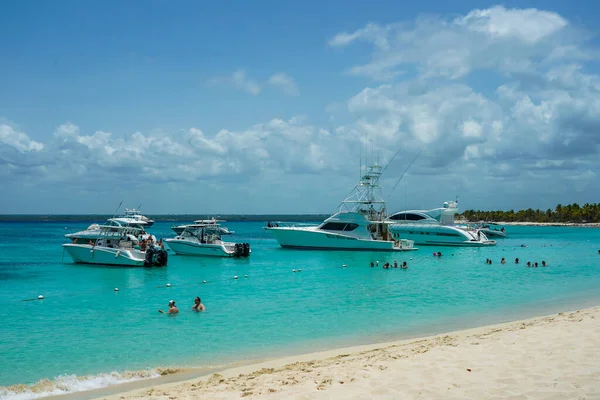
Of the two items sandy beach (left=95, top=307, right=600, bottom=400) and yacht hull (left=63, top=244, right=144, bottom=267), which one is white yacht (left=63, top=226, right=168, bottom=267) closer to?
yacht hull (left=63, top=244, right=144, bottom=267)

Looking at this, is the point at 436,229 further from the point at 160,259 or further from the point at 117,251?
the point at 117,251

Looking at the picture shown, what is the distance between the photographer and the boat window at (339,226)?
54.0 meters

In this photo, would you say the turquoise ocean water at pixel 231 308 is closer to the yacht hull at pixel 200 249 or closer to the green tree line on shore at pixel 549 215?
the yacht hull at pixel 200 249

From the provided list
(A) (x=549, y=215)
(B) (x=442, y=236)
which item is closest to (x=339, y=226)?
(B) (x=442, y=236)

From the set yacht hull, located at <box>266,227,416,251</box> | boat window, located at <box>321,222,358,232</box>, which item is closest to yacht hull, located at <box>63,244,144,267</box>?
yacht hull, located at <box>266,227,416,251</box>

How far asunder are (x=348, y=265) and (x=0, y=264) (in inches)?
1112

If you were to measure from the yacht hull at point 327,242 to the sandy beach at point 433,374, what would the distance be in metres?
38.9

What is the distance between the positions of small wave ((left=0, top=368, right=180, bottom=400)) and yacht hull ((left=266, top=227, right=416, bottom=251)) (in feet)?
136

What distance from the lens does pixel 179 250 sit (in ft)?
158

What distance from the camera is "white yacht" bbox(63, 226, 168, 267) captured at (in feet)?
125

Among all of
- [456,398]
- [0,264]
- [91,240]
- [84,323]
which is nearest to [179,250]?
[91,240]

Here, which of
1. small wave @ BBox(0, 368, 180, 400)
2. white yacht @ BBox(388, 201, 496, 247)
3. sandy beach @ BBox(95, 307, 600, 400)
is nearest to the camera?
sandy beach @ BBox(95, 307, 600, 400)

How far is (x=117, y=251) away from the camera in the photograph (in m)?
38.2

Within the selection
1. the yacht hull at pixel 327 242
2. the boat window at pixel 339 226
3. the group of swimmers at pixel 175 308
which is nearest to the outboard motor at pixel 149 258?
the group of swimmers at pixel 175 308
